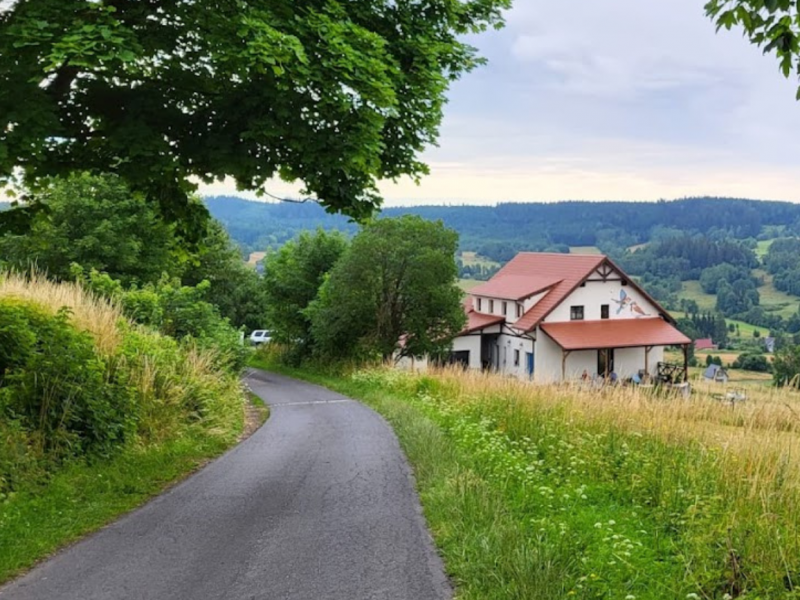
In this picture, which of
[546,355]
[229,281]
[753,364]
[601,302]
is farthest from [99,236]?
[753,364]

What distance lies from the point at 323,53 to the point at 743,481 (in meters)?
5.65

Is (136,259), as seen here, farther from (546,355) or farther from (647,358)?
Result: (647,358)

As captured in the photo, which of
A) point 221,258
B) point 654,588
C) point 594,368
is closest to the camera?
Result: point 654,588

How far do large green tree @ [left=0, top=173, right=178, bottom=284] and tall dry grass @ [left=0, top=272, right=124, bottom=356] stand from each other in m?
17.3

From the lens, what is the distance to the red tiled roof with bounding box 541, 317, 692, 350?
39156 millimetres

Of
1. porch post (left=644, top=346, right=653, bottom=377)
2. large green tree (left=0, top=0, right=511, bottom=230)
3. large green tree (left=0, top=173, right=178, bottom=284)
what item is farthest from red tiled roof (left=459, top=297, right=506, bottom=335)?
large green tree (left=0, top=0, right=511, bottom=230)

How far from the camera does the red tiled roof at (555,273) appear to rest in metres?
41.2

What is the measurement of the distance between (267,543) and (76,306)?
7.00 metres

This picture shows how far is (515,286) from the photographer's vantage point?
4625cm

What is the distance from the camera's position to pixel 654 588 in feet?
14.3

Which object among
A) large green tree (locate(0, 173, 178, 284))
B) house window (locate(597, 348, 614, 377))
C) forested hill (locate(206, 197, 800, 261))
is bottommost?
house window (locate(597, 348, 614, 377))

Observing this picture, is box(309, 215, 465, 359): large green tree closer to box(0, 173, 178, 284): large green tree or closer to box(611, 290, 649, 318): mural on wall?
box(0, 173, 178, 284): large green tree

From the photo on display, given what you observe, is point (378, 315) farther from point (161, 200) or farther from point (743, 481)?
point (743, 481)

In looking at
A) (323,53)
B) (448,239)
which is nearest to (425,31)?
(323,53)
